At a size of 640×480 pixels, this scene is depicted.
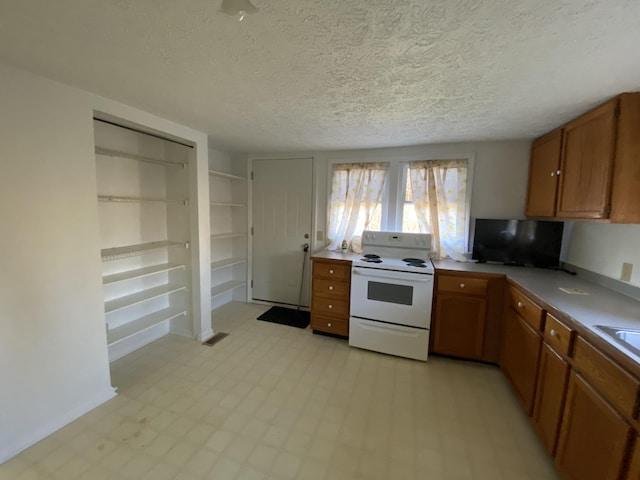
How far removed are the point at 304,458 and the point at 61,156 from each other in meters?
2.27

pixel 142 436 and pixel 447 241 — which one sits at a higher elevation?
pixel 447 241

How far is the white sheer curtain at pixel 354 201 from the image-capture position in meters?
3.16

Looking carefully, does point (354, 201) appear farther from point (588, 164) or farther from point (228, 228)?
point (588, 164)

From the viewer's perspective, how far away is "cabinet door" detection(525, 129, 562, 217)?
221cm

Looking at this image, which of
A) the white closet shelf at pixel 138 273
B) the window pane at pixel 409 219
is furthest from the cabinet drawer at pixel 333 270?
the white closet shelf at pixel 138 273

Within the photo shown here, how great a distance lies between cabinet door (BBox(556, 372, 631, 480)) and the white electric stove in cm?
119

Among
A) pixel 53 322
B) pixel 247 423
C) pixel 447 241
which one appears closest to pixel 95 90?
pixel 53 322

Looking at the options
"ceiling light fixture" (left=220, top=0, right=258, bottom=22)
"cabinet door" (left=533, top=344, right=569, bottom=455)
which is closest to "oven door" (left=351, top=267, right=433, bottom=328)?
"cabinet door" (left=533, top=344, right=569, bottom=455)

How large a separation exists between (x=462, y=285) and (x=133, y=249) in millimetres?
2925

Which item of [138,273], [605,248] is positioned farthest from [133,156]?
[605,248]

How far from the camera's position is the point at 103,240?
2.30 metres

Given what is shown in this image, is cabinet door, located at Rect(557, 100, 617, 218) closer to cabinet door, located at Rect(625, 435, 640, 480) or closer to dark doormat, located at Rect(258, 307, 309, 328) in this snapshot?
cabinet door, located at Rect(625, 435, 640, 480)

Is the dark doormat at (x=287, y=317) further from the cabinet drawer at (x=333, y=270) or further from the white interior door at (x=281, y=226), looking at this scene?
the cabinet drawer at (x=333, y=270)

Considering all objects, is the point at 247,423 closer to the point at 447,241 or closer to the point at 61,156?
the point at 61,156
